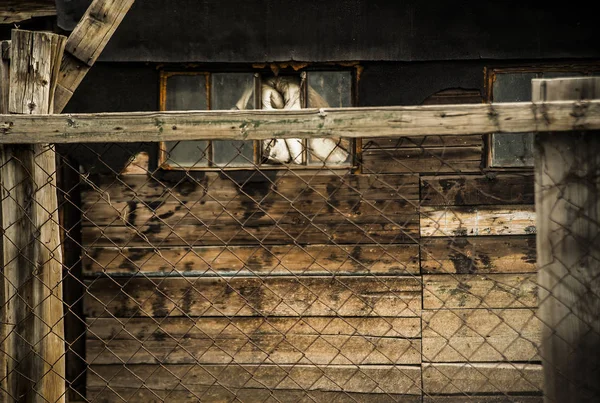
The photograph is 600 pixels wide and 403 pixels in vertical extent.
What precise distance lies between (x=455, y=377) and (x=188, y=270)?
1952mm

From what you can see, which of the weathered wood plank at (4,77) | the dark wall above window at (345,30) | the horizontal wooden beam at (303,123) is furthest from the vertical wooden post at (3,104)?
the dark wall above window at (345,30)

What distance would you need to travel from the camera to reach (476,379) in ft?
13.2

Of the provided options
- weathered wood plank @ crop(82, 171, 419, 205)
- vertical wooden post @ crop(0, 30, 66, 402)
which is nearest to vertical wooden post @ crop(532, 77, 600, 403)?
vertical wooden post @ crop(0, 30, 66, 402)

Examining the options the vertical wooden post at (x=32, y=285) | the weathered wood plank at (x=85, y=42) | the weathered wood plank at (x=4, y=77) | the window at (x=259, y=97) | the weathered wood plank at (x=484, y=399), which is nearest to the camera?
the vertical wooden post at (x=32, y=285)

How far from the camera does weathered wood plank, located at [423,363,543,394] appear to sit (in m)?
3.99

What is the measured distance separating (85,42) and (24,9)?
163cm

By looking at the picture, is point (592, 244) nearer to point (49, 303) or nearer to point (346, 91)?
point (49, 303)

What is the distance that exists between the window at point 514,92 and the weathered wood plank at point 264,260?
2.90 feet

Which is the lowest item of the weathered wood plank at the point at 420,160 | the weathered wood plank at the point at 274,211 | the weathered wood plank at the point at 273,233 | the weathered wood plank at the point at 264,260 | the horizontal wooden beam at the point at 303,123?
the weathered wood plank at the point at 264,260

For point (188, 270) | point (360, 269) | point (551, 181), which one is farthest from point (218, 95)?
point (551, 181)

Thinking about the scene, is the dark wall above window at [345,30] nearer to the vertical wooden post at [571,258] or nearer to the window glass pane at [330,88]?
the window glass pane at [330,88]

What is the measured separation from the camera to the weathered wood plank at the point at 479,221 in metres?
4.04

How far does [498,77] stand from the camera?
407cm

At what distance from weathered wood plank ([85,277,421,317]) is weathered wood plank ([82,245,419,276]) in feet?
0.23
